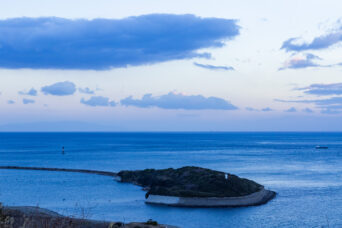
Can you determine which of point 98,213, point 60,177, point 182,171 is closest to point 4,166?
point 60,177

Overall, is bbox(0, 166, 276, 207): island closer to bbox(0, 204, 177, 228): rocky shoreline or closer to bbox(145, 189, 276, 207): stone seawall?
bbox(145, 189, 276, 207): stone seawall

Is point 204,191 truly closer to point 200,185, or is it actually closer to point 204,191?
point 204,191

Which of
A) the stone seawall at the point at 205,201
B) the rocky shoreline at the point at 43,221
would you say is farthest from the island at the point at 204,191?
the rocky shoreline at the point at 43,221

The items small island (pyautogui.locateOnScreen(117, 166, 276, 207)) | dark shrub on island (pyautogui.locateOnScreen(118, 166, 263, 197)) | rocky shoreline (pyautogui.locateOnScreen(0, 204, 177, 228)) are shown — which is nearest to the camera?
rocky shoreline (pyautogui.locateOnScreen(0, 204, 177, 228))

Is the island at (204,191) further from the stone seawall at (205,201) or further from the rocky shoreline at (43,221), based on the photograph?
the rocky shoreline at (43,221)

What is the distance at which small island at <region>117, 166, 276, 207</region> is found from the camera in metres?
66.4

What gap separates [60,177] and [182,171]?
3521 centimetres

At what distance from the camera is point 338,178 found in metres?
100

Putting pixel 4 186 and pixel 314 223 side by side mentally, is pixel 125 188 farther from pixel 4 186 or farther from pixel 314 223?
pixel 314 223

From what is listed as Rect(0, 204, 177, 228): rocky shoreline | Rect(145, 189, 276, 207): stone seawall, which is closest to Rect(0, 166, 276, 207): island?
Rect(145, 189, 276, 207): stone seawall

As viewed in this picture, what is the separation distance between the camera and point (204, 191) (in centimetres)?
7038

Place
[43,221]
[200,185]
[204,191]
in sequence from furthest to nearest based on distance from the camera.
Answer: [200,185], [204,191], [43,221]

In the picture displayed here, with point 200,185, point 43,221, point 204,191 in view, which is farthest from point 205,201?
point 43,221

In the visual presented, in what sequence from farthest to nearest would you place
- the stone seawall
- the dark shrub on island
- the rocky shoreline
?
the dark shrub on island < the stone seawall < the rocky shoreline
